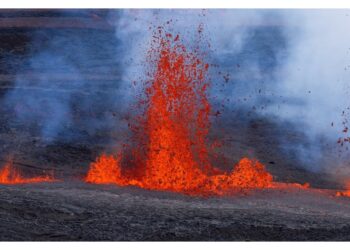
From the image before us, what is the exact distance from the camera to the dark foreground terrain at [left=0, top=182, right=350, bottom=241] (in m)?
7.96

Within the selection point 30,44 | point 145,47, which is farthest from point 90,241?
point 30,44

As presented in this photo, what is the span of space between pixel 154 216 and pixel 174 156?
164 inches

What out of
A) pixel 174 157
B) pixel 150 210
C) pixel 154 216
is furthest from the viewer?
pixel 174 157

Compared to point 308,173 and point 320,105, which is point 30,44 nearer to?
point 320,105

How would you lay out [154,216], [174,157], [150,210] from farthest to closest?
[174,157] < [150,210] < [154,216]

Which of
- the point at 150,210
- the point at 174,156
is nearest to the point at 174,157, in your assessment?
the point at 174,156

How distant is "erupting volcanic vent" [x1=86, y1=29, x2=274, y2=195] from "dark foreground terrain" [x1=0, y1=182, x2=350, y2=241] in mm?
847

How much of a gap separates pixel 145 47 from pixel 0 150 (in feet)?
33.6

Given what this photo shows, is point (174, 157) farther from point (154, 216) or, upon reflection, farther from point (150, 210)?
point (154, 216)

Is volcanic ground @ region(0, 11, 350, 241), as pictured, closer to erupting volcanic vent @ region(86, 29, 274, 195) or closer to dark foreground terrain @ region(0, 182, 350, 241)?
dark foreground terrain @ region(0, 182, 350, 241)

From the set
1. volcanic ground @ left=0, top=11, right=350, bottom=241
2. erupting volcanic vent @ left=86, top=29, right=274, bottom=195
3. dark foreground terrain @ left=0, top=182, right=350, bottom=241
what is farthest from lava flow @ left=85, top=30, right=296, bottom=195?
dark foreground terrain @ left=0, top=182, right=350, bottom=241

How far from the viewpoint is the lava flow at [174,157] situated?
Answer: 36.4ft

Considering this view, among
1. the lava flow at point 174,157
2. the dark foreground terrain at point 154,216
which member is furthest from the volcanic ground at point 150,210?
the lava flow at point 174,157

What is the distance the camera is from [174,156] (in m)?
12.7
